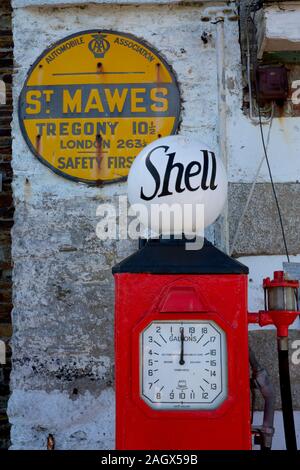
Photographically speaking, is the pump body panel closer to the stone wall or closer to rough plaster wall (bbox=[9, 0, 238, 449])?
rough plaster wall (bbox=[9, 0, 238, 449])

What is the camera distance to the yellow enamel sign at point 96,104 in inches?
158

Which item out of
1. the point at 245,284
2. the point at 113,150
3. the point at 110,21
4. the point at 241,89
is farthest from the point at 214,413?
the point at 110,21

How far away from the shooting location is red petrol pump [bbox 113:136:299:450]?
8.84ft

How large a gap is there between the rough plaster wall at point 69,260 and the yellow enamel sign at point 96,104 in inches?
2.7

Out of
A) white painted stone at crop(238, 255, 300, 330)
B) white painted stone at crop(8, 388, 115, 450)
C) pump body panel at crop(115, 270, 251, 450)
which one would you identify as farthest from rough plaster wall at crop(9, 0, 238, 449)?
pump body panel at crop(115, 270, 251, 450)

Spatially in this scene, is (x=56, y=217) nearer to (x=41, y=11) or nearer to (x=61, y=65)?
(x=61, y=65)

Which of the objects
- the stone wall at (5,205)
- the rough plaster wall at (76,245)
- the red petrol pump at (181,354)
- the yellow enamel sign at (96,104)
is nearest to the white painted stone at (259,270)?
the rough plaster wall at (76,245)

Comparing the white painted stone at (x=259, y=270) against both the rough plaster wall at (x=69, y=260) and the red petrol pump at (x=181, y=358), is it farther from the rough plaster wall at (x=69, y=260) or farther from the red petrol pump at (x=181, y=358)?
the red petrol pump at (x=181, y=358)

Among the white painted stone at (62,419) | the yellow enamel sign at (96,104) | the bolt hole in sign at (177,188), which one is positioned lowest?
the white painted stone at (62,419)

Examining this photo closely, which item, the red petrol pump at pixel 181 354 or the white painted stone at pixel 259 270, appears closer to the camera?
the red petrol pump at pixel 181 354

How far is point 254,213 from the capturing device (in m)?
3.94

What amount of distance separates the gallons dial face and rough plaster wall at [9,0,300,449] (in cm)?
119

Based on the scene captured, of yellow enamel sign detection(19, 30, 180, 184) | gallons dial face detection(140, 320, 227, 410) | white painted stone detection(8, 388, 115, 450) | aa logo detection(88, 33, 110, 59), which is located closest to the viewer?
gallons dial face detection(140, 320, 227, 410)

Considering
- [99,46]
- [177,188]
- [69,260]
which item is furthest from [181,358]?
[99,46]
